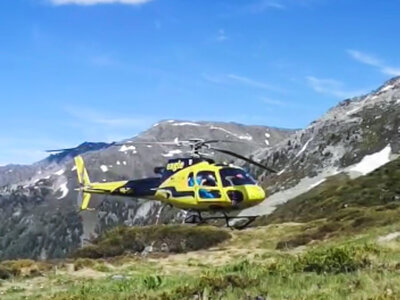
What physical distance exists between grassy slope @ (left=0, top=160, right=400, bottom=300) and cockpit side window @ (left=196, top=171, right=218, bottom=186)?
156 inches

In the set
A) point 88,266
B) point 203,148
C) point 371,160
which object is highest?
point 371,160

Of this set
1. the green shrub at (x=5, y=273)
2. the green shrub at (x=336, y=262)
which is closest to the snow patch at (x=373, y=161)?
the green shrub at (x=5, y=273)

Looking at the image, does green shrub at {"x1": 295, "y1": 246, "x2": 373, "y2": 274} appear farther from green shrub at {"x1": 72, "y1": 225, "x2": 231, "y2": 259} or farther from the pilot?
green shrub at {"x1": 72, "y1": 225, "x2": 231, "y2": 259}

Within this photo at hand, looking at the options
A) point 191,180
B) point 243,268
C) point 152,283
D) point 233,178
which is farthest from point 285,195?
point 152,283

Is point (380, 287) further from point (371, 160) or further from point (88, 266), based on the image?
point (371, 160)

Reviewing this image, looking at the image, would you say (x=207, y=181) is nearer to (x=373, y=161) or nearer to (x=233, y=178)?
(x=233, y=178)

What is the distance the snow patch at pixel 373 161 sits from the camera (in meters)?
172

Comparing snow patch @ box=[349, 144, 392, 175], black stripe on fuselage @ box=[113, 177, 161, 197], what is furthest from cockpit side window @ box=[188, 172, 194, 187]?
snow patch @ box=[349, 144, 392, 175]

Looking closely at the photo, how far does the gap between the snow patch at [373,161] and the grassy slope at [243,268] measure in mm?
116103

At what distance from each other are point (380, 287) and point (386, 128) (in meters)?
194

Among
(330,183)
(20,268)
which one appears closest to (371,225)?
(20,268)

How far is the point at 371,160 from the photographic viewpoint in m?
177

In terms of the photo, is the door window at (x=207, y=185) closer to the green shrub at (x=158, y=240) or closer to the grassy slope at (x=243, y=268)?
the grassy slope at (x=243, y=268)

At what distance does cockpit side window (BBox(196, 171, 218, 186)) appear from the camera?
33219mm
